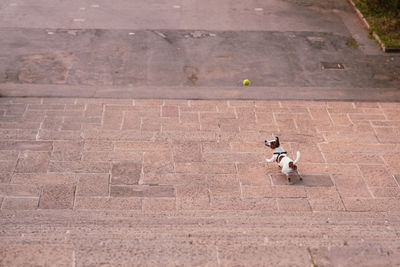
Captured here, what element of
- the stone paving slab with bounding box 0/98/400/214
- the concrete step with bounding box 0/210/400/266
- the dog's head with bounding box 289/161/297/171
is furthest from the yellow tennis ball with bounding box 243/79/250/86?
the concrete step with bounding box 0/210/400/266

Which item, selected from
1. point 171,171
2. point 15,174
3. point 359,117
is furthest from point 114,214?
point 359,117

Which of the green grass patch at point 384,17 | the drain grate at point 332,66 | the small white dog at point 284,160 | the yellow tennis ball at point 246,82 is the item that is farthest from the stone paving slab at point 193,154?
the green grass patch at point 384,17

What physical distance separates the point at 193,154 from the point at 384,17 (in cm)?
883

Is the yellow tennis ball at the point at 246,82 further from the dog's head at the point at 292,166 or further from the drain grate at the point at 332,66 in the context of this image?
the dog's head at the point at 292,166

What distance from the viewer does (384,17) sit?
13820 mm

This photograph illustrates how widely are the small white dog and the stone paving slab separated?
22cm

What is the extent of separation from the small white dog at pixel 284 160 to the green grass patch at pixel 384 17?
20.7ft

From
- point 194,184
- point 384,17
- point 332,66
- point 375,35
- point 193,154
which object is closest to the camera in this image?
point 194,184

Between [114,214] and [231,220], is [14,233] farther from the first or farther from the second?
[231,220]

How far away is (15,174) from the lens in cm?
762

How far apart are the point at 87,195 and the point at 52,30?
7.01m

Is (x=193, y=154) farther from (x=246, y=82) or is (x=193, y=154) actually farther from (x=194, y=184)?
(x=246, y=82)

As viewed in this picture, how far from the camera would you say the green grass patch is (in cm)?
1269

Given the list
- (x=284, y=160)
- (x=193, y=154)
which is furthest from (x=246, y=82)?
(x=284, y=160)
